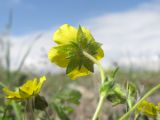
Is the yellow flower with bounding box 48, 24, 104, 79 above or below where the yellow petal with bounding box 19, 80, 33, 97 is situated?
above

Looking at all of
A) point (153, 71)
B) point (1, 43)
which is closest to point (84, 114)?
point (1, 43)

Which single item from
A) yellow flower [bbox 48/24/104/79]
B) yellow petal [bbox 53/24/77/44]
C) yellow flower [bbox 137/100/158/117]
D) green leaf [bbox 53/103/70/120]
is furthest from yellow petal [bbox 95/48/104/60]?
green leaf [bbox 53/103/70/120]

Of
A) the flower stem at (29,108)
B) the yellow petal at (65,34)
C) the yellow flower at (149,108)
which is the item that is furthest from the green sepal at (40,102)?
the yellow flower at (149,108)

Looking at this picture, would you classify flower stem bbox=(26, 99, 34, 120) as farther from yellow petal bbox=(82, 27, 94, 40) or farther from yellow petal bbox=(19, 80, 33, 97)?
yellow petal bbox=(82, 27, 94, 40)

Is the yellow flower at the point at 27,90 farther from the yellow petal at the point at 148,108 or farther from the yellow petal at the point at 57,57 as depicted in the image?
the yellow petal at the point at 148,108

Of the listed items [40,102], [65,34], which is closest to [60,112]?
[40,102]

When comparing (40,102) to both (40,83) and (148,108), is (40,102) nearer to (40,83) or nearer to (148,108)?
(40,83)
